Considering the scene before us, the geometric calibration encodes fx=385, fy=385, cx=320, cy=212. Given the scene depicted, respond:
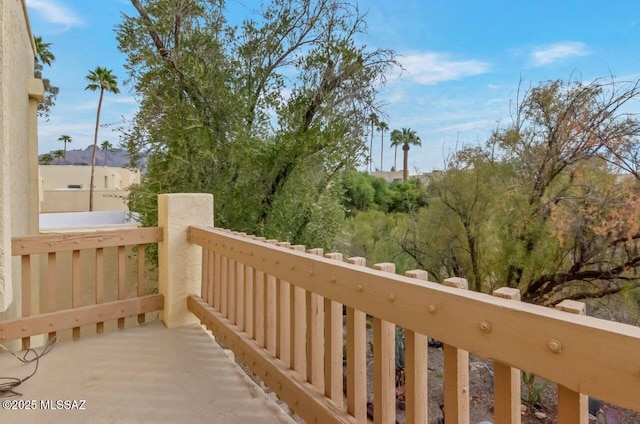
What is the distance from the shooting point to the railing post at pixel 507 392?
979 millimetres

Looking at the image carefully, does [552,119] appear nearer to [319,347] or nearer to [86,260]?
[319,347]

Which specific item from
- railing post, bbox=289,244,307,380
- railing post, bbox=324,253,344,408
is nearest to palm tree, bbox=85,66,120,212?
railing post, bbox=289,244,307,380

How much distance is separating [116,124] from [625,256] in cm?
818

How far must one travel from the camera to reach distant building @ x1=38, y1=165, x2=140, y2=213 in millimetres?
20203

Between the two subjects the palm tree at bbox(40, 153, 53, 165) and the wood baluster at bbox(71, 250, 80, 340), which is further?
the palm tree at bbox(40, 153, 53, 165)

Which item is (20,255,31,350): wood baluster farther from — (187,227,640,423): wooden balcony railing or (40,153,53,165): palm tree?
(40,153,53,165): palm tree

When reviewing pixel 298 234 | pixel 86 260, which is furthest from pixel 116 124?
pixel 298 234

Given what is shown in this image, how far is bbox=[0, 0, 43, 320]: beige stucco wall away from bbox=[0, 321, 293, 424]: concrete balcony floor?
19.2 inches

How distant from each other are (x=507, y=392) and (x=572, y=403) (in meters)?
0.16

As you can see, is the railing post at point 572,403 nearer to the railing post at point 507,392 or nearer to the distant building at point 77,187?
the railing post at point 507,392

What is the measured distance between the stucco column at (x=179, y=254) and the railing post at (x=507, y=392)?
8.50 ft

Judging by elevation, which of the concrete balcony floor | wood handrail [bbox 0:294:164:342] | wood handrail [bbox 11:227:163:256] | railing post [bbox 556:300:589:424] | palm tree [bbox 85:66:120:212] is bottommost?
the concrete balcony floor

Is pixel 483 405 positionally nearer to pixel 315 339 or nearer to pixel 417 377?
pixel 315 339

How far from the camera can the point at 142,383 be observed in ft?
7.17
